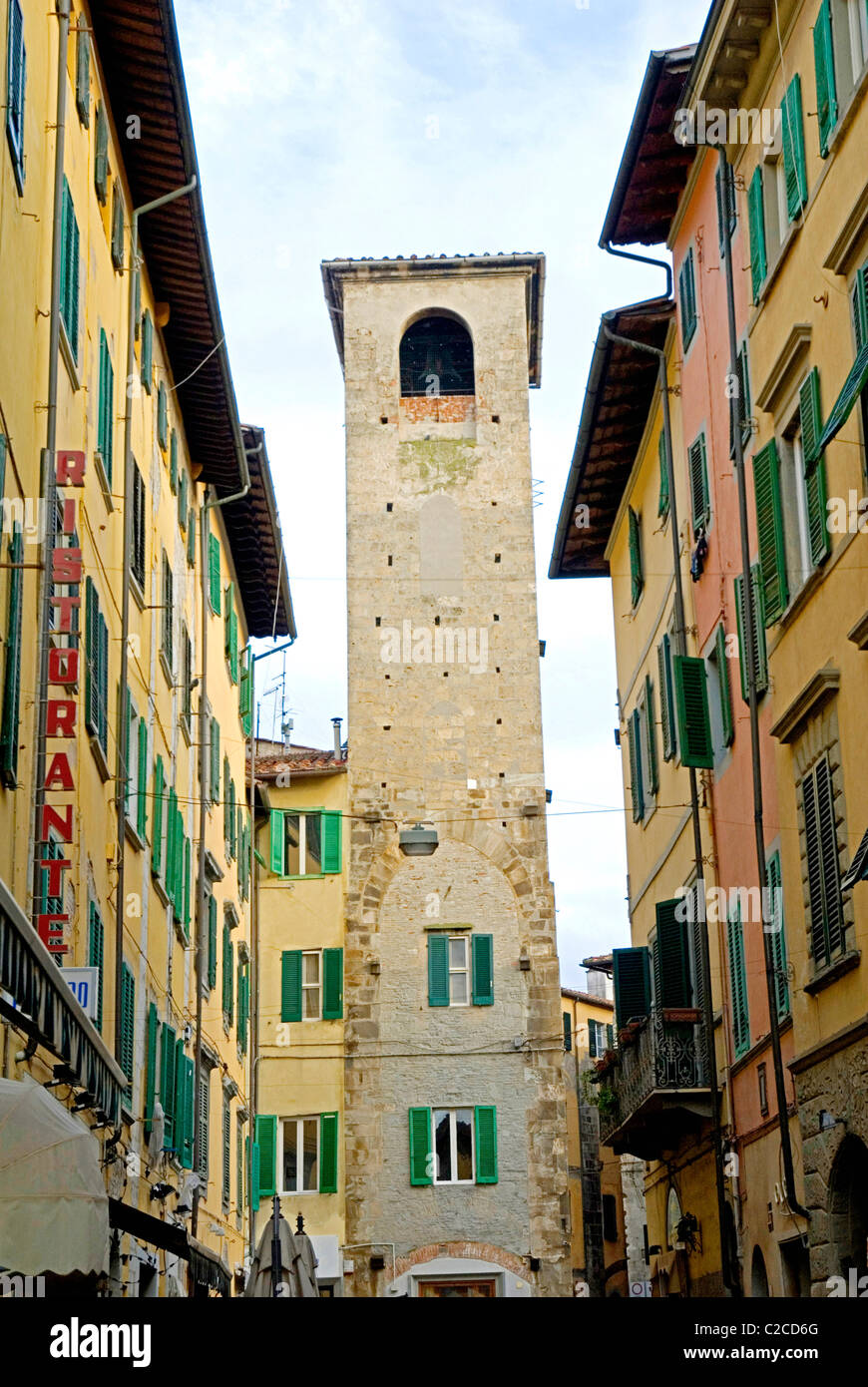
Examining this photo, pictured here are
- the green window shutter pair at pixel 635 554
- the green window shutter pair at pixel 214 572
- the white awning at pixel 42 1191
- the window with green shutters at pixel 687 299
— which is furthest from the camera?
the green window shutter pair at pixel 214 572

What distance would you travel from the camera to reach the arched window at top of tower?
40875 mm

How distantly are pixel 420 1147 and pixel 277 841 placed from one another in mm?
6505

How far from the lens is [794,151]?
49.9ft

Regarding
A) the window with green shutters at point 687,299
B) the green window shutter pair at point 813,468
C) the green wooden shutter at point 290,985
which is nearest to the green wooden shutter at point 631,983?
the window with green shutters at point 687,299

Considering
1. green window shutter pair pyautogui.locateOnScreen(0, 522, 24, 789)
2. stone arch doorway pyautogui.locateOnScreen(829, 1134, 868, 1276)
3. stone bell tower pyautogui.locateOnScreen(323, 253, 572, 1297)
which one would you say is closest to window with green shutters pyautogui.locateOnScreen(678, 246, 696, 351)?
green window shutter pair pyautogui.locateOnScreen(0, 522, 24, 789)

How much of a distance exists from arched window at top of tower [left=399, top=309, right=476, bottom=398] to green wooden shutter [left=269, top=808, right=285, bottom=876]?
31.0 feet

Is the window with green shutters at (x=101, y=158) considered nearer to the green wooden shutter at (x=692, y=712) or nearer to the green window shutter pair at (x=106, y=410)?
the green window shutter pair at (x=106, y=410)

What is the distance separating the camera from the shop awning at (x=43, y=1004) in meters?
9.88

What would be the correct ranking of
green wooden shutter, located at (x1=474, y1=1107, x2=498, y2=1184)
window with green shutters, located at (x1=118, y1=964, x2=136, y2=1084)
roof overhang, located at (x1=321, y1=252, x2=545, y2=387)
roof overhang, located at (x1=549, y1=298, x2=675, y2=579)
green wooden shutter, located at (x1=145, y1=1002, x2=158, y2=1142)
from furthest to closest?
roof overhang, located at (x1=321, y1=252, x2=545, y2=387) < green wooden shutter, located at (x1=474, y1=1107, x2=498, y2=1184) < roof overhang, located at (x1=549, y1=298, x2=675, y2=579) < green wooden shutter, located at (x1=145, y1=1002, x2=158, y2=1142) < window with green shutters, located at (x1=118, y1=964, x2=136, y2=1084)

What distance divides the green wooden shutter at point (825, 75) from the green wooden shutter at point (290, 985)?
25.2 m

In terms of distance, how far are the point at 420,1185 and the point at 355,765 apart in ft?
26.7

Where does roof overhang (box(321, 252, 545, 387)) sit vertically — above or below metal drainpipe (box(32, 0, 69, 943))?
above

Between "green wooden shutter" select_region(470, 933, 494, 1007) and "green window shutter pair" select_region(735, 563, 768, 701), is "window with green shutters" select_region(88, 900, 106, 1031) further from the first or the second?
"green wooden shutter" select_region(470, 933, 494, 1007)
